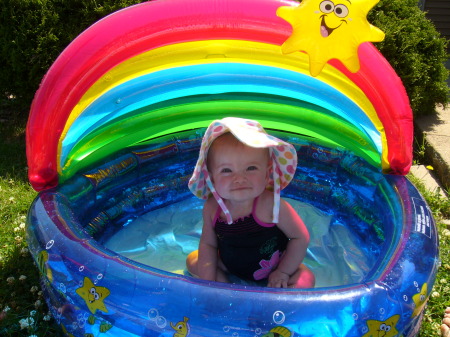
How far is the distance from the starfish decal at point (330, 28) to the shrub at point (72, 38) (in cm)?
223

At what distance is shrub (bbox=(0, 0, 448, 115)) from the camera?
4383mm

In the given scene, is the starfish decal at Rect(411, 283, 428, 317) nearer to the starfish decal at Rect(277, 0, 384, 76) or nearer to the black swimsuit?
the black swimsuit

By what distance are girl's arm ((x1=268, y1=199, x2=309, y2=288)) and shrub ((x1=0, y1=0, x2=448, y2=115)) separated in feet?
8.17

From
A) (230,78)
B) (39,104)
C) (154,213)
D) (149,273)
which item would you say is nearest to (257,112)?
(230,78)

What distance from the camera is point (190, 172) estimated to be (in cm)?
362

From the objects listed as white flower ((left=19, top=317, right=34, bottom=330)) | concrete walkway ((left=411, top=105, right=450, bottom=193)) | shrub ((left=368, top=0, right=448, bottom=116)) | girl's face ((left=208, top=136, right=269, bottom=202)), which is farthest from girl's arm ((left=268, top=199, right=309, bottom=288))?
shrub ((left=368, top=0, right=448, bottom=116))

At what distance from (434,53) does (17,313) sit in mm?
3978

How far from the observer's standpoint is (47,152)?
2684 mm

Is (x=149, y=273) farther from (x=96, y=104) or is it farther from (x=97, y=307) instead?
(x=96, y=104)

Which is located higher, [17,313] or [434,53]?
[434,53]

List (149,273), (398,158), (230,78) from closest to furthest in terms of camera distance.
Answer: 1. (149,273)
2. (398,158)
3. (230,78)

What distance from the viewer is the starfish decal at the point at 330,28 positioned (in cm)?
238

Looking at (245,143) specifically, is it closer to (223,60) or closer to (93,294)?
(93,294)

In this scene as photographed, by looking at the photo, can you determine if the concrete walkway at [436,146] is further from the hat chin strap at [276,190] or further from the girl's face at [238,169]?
the girl's face at [238,169]
